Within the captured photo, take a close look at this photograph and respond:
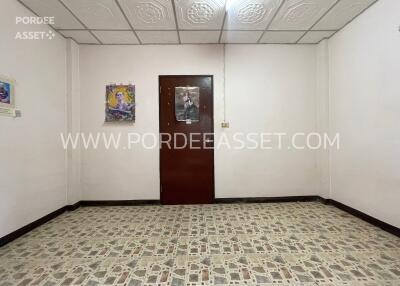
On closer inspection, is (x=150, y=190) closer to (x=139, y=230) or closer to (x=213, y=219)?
(x=139, y=230)

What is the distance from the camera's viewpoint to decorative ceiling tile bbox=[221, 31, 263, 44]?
3316 millimetres

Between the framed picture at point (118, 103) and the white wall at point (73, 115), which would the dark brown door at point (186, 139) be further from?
the white wall at point (73, 115)

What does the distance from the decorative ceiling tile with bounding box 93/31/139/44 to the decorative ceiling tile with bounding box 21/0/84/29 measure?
31 cm

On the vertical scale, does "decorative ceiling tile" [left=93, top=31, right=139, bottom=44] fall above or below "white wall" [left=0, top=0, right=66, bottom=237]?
above

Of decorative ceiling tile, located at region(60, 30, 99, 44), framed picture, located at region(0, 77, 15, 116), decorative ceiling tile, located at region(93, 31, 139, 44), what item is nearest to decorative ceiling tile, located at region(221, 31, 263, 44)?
decorative ceiling tile, located at region(93, 31, 139, 44)

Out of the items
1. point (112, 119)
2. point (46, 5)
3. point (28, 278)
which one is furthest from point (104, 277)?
point (46, 5)

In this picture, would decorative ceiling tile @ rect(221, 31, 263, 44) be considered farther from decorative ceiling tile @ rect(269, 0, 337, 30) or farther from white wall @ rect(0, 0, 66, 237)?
white wall @ rect(0, 0, 66, 237)

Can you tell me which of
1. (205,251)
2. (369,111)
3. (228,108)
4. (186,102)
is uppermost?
(186,102)

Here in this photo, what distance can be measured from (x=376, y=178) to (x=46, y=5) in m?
4.77

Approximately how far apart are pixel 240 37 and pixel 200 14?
94cm

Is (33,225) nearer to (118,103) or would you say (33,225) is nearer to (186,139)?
(118,103)

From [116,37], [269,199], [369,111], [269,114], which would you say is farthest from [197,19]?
[269,199]

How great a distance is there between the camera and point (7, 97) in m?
2.39

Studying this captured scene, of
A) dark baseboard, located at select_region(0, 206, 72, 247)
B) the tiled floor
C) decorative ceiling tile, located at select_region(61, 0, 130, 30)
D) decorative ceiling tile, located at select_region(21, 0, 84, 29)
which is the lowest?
the tiled floor
